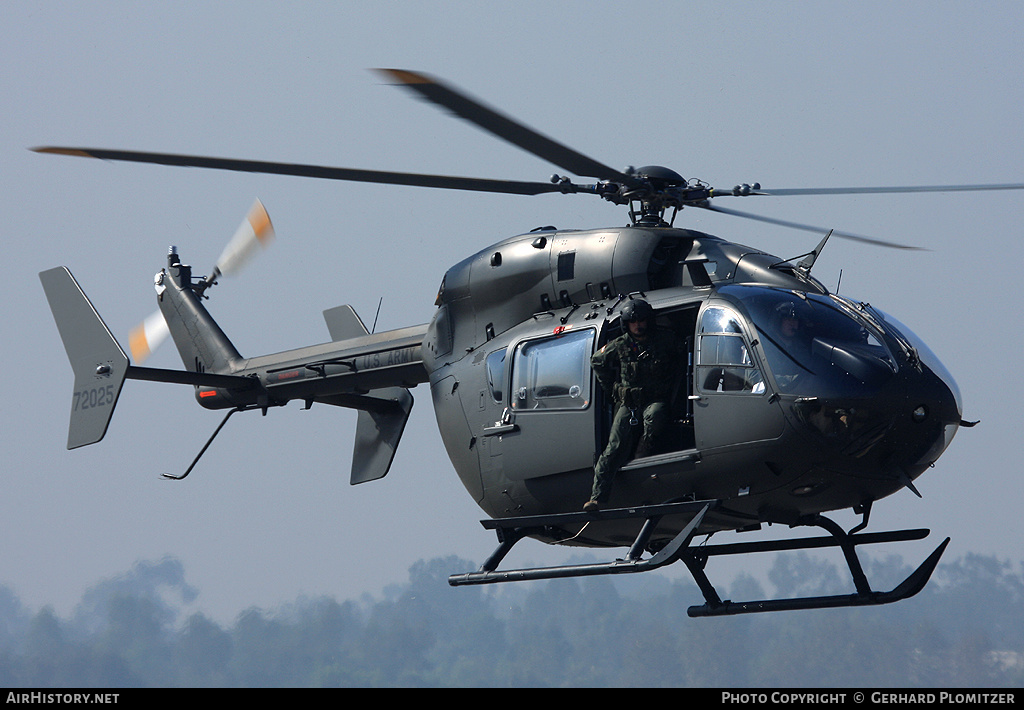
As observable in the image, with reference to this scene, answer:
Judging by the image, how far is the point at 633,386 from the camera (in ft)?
31.8

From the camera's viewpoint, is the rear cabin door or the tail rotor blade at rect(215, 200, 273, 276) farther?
the tail rotor blade at rect(215, 200, 273, 276)

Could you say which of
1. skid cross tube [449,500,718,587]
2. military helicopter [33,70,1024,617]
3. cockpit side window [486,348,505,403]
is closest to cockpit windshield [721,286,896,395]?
military helicopter [33,70,1024,617]

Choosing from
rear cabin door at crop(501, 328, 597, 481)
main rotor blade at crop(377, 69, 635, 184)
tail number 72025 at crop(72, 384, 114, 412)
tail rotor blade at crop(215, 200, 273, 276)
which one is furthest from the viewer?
tail rotor blade at crop(215, 200, 273, 276)

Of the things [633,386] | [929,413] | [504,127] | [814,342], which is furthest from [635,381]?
[504,127]

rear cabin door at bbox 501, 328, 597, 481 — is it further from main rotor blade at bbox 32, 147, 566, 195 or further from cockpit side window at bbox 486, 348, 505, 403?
main rotor blade at bbox 32, 147, 566, 195

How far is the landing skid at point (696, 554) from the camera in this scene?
31.0ft

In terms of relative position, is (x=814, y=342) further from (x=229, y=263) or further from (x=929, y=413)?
(x=229, y=263)

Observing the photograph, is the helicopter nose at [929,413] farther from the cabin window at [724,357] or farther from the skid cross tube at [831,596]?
the cabin window at [724,357]

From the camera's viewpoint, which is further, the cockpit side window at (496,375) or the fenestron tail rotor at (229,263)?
the fenestron tail rotor at (229,263)

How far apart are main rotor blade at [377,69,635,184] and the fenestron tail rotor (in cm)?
712

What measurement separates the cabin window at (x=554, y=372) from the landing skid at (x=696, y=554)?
3.05 ft

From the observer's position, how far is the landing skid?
9.46 meters

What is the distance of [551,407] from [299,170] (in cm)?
276

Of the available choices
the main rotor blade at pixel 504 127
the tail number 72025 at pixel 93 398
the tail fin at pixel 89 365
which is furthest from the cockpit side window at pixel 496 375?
the tail number 72025 at pixel 93 398
